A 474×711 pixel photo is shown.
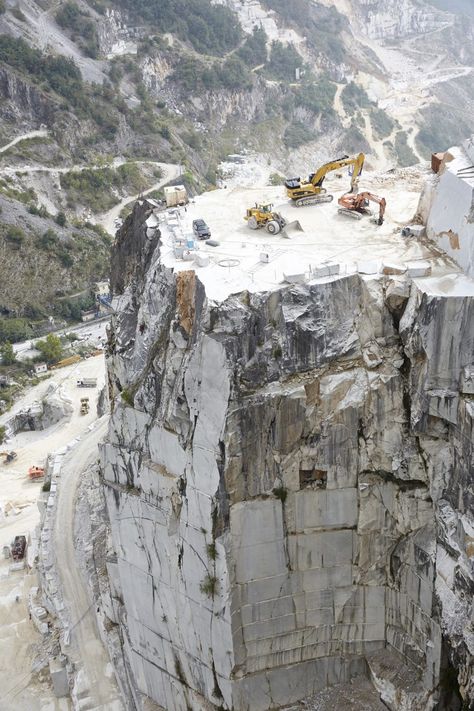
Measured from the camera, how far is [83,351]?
70938 millimetres

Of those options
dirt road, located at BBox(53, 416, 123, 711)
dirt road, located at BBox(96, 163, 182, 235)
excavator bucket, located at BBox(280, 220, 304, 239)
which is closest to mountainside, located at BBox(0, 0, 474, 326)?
dirt road, located at BBox(96, 163, 182, 235)

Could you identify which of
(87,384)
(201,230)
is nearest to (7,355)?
(87,384)

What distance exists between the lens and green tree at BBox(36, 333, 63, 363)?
68.9 m

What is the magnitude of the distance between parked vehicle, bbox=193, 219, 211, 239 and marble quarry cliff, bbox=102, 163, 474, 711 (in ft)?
5.07

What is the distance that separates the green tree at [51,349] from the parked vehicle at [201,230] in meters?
41.7

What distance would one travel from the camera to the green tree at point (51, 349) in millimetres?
68875

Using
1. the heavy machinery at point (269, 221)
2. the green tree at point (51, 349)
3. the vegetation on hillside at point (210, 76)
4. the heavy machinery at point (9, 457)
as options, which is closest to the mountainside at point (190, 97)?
the vegetation on hillside at point (210, 76)

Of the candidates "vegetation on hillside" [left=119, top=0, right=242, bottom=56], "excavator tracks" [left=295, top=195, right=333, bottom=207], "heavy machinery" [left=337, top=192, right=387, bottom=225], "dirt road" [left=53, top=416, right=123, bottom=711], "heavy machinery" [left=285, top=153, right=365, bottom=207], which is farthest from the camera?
"vegetation on hillside" [left=119, top=0, right=242, bottom=56]

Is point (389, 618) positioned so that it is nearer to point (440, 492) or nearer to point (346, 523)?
point (346, 523)

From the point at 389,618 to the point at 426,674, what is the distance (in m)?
2.08

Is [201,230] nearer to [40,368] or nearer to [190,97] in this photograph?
[40,368]

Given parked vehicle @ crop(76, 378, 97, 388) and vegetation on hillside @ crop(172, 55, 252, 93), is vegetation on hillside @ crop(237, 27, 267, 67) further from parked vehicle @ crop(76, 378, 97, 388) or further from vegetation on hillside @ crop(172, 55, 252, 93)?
parked vehicle @ crop(76, 378, 97, 388)

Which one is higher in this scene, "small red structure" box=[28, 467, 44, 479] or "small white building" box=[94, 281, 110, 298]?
"small white building" box=[94, 281, 110, 298]

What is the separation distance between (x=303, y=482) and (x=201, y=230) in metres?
10.1
